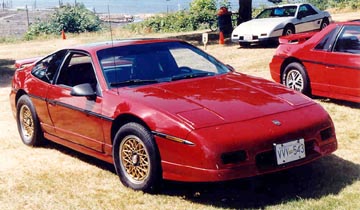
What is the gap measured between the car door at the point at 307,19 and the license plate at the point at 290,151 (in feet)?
44.4

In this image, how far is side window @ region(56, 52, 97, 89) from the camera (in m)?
6.32

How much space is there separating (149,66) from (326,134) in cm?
193

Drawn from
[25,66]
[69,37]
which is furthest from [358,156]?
[69,37]

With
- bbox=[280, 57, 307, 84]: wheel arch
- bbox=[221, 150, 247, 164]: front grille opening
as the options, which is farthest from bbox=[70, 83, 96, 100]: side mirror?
bbox=[280, 57, 307, 84]: wheel arch

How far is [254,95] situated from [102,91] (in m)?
1.49

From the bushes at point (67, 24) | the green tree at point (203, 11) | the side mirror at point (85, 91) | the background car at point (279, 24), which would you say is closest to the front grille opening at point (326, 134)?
the side mirror at point (85, 91)

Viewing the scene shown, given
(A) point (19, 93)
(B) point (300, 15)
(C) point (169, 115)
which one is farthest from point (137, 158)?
(B) point (300, 15)

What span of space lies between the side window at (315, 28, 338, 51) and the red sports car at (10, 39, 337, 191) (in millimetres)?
2831

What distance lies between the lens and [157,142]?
500 cm

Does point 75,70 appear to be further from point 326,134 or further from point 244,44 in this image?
point 244,44

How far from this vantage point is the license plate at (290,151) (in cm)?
483

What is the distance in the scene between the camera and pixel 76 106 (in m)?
6.05

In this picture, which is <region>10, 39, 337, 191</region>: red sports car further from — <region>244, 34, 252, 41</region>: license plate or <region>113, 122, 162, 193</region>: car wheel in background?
<region>244, 34, 252, 41</region>: license plate

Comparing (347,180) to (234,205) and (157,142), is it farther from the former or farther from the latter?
(157,142)
